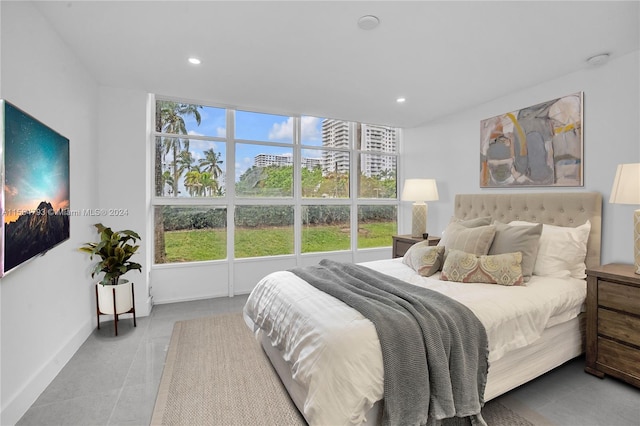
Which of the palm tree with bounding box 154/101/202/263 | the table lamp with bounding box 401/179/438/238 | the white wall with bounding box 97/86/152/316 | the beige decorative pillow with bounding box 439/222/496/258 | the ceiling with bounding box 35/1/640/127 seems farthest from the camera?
the table lamp with bounding box 401/179/438/238

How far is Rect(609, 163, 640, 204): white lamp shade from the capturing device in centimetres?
209

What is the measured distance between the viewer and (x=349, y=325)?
5.10ft

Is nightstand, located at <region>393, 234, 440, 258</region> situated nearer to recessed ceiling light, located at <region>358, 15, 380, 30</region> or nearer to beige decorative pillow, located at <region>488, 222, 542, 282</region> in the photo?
beige decorative pillow, located at <region>488, 222, 542, 282</region>

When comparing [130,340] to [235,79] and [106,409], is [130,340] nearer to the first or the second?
[106,409]

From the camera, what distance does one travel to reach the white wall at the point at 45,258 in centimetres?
172

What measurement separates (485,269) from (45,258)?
3201 millimetres

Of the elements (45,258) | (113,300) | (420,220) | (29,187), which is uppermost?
(29,187)

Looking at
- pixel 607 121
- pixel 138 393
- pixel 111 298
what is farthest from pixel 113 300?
pixel 607 121

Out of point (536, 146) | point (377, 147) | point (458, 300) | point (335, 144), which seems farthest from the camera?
point (377, 147)

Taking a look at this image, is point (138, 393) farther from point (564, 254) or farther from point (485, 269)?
point (564, 254)

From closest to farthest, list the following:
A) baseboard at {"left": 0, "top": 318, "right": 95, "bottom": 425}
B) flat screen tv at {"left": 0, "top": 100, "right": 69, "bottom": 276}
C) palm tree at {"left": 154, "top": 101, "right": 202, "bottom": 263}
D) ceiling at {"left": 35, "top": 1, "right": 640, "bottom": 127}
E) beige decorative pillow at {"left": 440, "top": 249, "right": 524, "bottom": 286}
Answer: flat screen tv at {"left": 0, "top": 100, "right": 69, "bottom": 276}, baseboard at {"left": 0, "top": 318, "right": 95, "bottom": 425}, ceiling at {"left": 35, "top": 1, "right": 640, "bottom": 127}, beige decorative pillow at {"left": 440, "top": 249, "right": 524, "bottom": 286}, palm tree at {"left": 154, "top": 101, "right": 202, "bottom": 263}

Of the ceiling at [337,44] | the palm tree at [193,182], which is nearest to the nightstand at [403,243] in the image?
the ceiling at [337,44]

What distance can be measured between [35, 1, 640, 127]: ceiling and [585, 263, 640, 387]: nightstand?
1773mm

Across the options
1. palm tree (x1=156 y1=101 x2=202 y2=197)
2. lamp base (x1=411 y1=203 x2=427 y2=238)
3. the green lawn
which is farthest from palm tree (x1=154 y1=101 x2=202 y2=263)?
lamp base (x1=411 y1=203 x2=427 y2=238)
